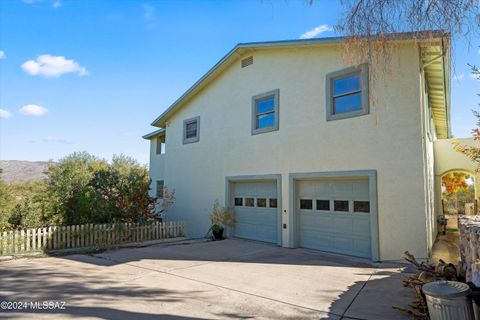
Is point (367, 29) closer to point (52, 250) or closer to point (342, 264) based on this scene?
point (342, 264)

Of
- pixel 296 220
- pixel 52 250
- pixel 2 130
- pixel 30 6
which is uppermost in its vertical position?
pixel 30 6

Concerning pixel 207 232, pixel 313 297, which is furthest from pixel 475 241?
pixel 207 232

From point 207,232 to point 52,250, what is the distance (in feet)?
19.8

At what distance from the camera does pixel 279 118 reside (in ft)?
37.6

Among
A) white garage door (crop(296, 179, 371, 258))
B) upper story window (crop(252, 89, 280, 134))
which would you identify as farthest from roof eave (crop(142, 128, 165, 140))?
white garage door (crop(296, 179, 371, 258))

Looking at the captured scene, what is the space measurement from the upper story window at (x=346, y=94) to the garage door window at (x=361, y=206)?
2630mm

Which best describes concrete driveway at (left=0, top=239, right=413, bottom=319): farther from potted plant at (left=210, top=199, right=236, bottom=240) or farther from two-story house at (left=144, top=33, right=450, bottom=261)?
potted plant at (left=210, top=199, right=236, bottom=240)

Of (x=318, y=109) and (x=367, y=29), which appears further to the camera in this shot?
(x=318, y=109)

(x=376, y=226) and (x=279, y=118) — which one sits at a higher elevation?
(x=279, y=118)

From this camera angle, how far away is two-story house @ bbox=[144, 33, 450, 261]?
8406mm

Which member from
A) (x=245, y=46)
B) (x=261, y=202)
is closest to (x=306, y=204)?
(x=261, y=202)

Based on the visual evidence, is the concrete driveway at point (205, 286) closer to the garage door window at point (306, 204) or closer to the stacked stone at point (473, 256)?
the stacked stone at point (473, 256)

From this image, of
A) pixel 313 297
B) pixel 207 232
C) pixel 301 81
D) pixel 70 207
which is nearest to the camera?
pixel 313 297

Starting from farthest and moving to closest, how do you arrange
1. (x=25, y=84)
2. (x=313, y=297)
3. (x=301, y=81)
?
(x=25, y=84)
(x=301, y=81)
(x=313, y=297)
